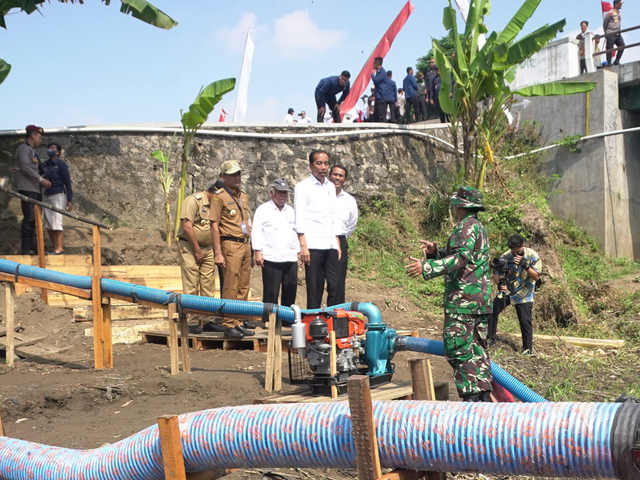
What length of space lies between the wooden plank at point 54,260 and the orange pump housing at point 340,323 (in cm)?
504

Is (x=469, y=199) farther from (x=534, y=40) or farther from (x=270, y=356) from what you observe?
(x=534, y=40)

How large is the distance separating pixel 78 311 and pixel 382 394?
482 centimetres

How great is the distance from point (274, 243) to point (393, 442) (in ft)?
16.6

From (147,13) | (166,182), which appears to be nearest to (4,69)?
(147,13)

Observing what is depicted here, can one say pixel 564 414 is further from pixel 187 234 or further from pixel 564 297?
pixel 564 297

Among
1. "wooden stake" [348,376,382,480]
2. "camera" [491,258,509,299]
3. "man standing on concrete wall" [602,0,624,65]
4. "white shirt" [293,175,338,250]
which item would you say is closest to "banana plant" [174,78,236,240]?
"white shirt" [293,175,338,250]

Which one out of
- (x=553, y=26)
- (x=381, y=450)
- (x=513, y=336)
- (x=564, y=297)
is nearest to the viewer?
(x=381, y=450)

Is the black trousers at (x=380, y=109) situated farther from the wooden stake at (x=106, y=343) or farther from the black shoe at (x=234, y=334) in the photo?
the wooden stake at (x=106, y=343)

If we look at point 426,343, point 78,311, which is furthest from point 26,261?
point 426,343

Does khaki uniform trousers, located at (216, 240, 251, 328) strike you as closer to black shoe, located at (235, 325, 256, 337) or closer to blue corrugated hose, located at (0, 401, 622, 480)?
black shoe, located at (235, 325, 256, 337)

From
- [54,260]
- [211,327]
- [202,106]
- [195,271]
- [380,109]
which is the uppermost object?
[380,109]

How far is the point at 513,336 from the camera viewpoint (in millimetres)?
9844

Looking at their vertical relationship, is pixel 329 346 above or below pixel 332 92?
below

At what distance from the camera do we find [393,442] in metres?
2.60
